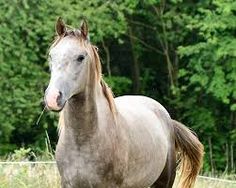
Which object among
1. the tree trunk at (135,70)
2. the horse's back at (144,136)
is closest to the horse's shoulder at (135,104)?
the horse's back at (144,136)

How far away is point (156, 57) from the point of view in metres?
19.5

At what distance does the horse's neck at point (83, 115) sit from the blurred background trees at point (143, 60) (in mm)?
8443

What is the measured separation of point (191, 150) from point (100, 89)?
6.55 feet

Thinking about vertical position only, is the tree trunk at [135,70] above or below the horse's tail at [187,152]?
below

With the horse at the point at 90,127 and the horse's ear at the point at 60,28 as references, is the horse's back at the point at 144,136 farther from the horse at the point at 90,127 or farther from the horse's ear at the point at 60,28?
the horse's ear at the point at 60,28

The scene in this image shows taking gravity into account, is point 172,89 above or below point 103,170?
below

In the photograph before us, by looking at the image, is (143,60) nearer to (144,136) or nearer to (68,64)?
(144,136)

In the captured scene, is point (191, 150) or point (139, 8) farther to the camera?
point (139, 8)

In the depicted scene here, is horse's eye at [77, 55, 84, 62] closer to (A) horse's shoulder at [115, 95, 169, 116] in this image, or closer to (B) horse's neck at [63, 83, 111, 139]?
(B) horse's neck at [63, 83, 111, 139]

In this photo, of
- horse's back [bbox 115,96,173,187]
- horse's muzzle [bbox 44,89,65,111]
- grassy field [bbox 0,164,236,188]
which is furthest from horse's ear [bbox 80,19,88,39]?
grassy field [bbox 0,164,236,188]

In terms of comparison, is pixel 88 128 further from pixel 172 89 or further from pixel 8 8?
pixel 172 89

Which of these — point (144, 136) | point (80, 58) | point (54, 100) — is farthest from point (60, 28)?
point (144, 136)

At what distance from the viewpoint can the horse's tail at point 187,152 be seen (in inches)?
262

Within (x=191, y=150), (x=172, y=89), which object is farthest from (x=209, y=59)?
(x=191, y=150)
